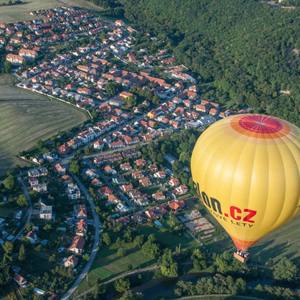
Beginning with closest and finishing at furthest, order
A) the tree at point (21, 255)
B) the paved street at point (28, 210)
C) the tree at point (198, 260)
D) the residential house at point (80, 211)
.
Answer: the tree at point (21, 255), the tree at point (198, 260), the paved street at point (28, 210), the residential house at point (80, 211)

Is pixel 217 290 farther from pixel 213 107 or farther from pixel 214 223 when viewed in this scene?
pixel 213 107

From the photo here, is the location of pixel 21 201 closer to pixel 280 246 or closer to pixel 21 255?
pixel 21 255

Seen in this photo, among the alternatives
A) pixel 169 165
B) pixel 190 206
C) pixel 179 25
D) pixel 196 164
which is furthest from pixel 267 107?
pixel 196 164

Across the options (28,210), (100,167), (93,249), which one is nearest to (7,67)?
(100,167)

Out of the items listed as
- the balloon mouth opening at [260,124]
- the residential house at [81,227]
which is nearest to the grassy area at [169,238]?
the residential house at [81,227]

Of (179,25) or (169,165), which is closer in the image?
(169,165)

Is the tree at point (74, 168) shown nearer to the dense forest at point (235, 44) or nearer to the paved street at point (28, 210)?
the paved street at point (28, 210)

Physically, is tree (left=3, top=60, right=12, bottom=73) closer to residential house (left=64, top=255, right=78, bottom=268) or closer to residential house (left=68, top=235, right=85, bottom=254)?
residential house (left=68, top=235, right=85, bottom=254)
